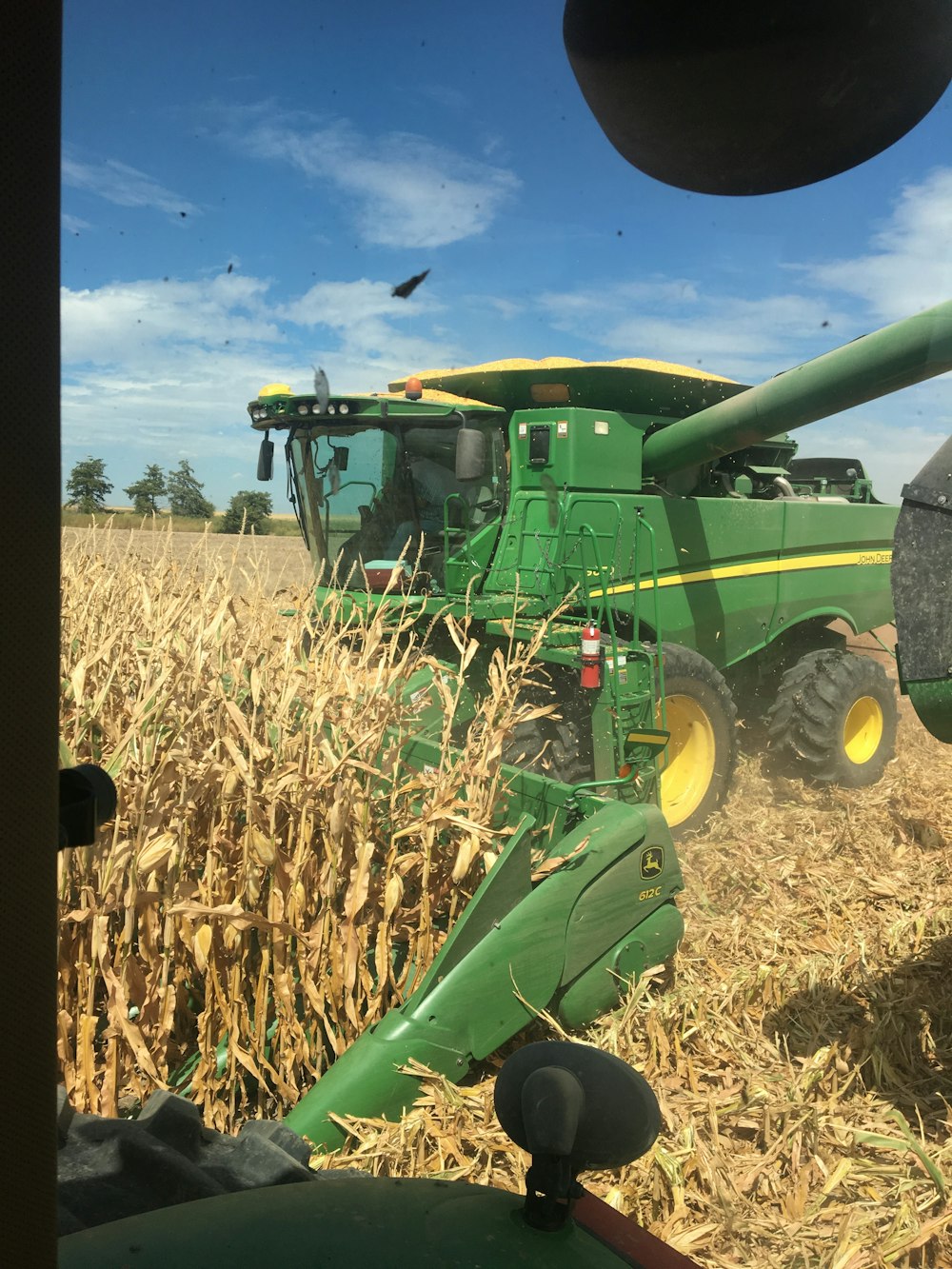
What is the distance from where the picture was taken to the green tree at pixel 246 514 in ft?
12.5

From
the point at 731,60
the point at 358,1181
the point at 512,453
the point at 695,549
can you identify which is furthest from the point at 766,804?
the point at 731,60

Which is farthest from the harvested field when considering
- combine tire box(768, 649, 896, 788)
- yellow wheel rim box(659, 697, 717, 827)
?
combine tire box(768, 649, 896, 788)

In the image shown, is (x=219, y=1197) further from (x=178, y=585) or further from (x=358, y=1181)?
(x=178, y=585)

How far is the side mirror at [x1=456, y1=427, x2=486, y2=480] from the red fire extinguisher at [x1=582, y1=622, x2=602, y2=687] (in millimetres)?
1054

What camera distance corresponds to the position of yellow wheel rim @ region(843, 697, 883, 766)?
6.57m

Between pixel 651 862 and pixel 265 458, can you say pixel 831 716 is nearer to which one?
pixel 651 862

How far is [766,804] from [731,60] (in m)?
5.68

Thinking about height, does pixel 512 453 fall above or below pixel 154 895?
above

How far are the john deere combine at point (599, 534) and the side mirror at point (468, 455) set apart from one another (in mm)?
11

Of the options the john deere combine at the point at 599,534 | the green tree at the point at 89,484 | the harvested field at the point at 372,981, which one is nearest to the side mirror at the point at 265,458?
the john deere combine at the point at 599,534

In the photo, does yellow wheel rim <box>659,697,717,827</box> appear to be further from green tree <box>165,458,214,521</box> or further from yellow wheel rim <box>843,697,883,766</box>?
green tree <box>165,458,214,521</box>

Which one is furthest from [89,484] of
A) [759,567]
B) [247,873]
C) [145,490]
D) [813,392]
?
[759,567]

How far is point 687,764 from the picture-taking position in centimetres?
554

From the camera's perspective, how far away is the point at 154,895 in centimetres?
224
